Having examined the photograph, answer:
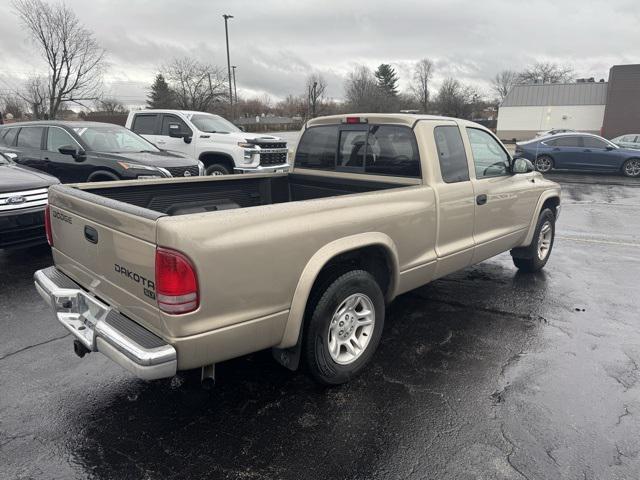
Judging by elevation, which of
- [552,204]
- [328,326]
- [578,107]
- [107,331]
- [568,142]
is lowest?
[328,326]

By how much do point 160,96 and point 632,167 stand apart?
4597 centimetres

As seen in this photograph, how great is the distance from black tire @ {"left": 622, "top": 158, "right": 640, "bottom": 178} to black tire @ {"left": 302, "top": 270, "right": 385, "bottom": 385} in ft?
57.4

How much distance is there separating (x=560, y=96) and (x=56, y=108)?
149 feet

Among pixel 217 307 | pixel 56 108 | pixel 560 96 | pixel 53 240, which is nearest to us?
pixel 217 307

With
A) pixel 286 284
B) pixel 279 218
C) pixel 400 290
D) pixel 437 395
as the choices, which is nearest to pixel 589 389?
pixel 437 395

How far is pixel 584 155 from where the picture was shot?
17.3 metres

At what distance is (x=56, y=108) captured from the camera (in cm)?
2725

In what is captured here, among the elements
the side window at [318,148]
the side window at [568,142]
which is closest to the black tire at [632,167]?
the side window at [568,142]

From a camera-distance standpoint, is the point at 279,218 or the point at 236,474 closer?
the point at 236,474

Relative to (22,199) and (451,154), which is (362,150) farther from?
(22,199)

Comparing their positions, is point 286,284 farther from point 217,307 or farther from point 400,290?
point 400,290

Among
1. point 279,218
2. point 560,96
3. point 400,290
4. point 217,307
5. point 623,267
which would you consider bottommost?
point 623,267

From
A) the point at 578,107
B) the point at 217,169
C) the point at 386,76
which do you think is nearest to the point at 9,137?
the point at 217,169

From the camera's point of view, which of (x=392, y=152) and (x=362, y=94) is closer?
(x=392, y=152)
